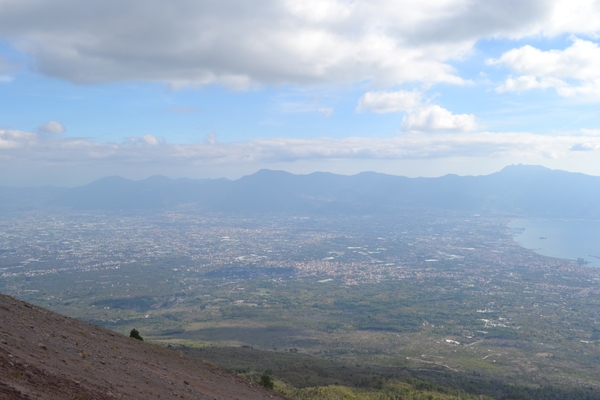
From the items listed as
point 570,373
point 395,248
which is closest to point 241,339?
point 570,373

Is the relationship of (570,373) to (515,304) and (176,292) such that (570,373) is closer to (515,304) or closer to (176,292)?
(515,304)

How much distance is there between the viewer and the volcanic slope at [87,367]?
11859 mm

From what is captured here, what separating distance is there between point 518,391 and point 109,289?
9574cm

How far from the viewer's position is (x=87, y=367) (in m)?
14.6

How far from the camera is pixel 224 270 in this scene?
142 metres

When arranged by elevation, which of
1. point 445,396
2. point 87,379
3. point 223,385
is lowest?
point 445,396

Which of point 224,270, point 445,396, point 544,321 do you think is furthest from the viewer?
point 224,270

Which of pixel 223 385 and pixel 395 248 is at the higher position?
pixel 223 385

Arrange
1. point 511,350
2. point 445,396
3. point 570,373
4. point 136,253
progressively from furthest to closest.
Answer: point 136,253
point 511,350
point 570,373
point 445,396

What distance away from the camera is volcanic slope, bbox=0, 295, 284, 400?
11.9 metres

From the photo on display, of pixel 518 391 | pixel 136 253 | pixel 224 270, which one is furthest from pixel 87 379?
pixel 136 253

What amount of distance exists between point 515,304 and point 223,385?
9629cm

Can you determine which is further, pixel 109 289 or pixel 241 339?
pixel 109 289

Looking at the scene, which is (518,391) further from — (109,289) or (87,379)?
(109,289)
